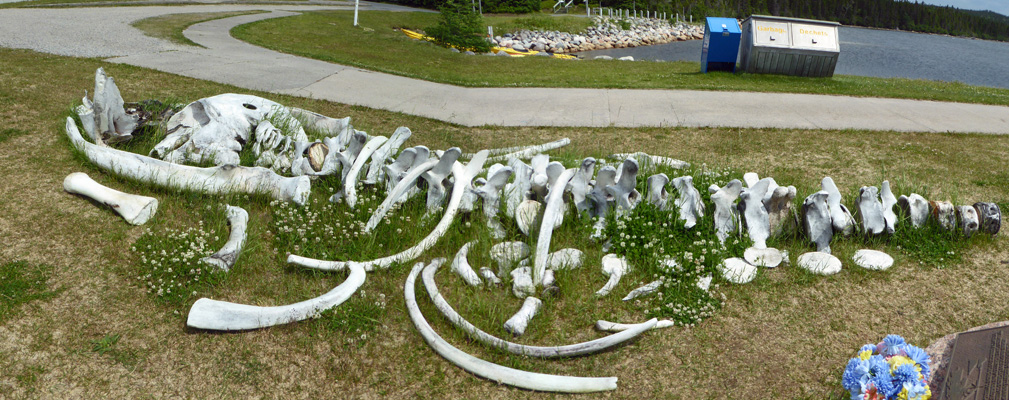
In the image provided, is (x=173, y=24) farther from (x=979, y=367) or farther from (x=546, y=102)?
(x=979, y=367)

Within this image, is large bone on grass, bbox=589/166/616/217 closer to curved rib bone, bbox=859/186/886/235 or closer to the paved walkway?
→ curved rib bone, bbox=859/186/886/235

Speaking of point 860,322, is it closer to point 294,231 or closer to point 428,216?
point 428,216

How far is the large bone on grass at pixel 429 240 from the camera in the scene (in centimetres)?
389

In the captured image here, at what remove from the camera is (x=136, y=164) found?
16.1ft

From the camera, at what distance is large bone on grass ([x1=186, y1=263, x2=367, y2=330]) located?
11.1 ft

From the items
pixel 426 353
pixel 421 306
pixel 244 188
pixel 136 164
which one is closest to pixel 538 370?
pixel 426 353

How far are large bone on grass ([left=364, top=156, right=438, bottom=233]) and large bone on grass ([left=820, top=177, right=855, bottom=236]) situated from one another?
2.84m

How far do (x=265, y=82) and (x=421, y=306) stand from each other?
727cm

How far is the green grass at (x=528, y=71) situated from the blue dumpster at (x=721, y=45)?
1.69 feet

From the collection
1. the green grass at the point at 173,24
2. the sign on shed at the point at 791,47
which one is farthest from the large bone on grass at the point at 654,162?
the green grass at the point at 173,24

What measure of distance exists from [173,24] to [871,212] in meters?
17.9

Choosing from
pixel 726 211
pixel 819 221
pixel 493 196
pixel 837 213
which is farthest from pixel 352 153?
pixel 837 213

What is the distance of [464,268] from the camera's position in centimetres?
393

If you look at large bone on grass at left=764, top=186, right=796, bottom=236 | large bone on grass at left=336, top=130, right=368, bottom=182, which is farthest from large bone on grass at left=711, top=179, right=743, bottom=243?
large bone on grass at left=336, top=130, right=368, bottom=182
